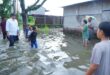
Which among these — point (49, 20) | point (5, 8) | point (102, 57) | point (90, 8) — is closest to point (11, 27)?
point (102, 57)

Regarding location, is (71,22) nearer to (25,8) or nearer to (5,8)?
(25,8)

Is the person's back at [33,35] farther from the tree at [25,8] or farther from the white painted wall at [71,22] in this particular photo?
the white painted wall at [71,22]

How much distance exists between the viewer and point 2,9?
29.6 m

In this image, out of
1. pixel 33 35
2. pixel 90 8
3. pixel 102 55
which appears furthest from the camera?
pixel 90 8

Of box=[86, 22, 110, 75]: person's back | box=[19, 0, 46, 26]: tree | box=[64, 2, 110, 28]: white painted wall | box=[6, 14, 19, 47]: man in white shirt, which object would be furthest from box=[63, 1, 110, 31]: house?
box=[86, 22, 110, 75]: person's back

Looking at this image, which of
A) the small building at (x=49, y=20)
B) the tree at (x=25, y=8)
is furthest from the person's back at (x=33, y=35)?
the small building at (x=49, y=20)

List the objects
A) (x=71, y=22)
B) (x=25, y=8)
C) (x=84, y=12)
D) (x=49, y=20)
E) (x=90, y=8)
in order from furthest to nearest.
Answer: (x=49, y=20) < (x=71, y=22) < (x=25, y=8) < (x=84, y=12) < (x=90, y=8)

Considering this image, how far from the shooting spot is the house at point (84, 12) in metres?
20.7

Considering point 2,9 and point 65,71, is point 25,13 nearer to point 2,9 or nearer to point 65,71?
point 2,9

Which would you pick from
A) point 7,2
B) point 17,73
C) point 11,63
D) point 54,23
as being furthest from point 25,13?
point 54,23

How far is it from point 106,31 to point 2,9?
26.3 m

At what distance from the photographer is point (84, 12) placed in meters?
24.9

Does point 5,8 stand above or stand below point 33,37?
above

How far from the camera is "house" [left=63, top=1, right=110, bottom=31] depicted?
2073 cm
